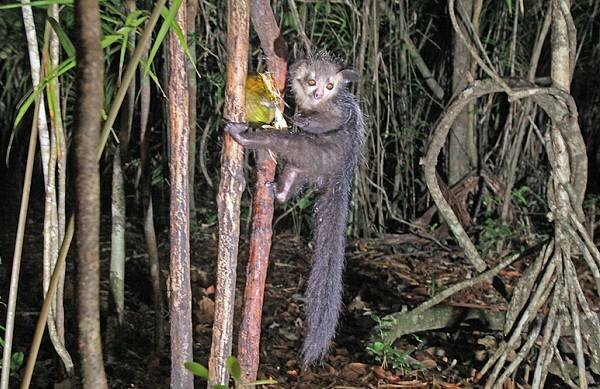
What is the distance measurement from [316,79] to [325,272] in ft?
2.35

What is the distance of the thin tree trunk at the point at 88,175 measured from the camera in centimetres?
97

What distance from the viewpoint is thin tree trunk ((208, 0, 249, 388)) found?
165 centimetres

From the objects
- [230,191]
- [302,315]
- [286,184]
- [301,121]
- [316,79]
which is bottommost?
[302,315]

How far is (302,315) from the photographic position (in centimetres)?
369

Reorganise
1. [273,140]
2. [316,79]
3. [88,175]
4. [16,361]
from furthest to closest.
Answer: [316,79] → [16,361] → [273,140] → [88,175]

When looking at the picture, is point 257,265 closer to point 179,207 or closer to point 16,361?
point 179,207

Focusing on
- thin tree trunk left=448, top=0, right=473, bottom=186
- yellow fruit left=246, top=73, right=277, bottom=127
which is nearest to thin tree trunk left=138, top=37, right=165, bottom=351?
yellow fruit left=246, top=73, right=277, bottom=127

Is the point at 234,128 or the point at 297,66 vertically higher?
the point at 297,66

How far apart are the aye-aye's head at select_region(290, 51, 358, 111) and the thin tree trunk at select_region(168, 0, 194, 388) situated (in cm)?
107

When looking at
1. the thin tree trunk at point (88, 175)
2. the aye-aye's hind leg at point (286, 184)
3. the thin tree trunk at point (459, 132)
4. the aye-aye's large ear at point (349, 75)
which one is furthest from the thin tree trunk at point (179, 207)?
the thin tree trunk at point (459, 132)

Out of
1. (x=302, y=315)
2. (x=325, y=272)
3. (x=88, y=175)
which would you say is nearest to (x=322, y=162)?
(x=325, y=272)

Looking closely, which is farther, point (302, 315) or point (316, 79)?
point (302, 315)

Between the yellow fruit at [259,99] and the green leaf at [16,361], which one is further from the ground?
the yellow fruit at [259,99]

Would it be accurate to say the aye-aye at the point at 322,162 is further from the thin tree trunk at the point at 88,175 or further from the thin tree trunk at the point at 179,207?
the thin tree trunk at the point at 88,175
